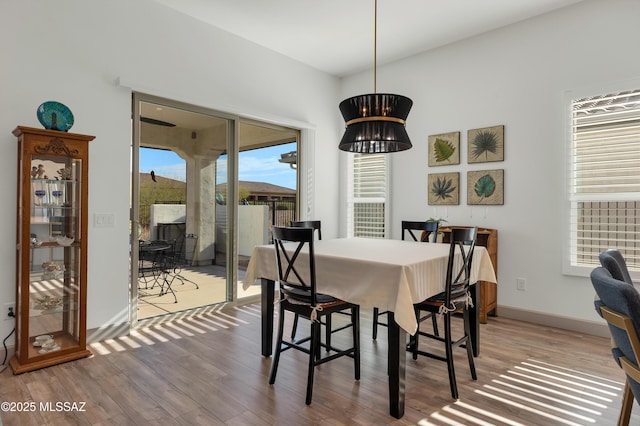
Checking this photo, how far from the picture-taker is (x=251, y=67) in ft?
15.3

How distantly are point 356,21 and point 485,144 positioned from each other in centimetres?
197

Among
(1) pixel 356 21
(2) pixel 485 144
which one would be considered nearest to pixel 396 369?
(2) pixel 485 144

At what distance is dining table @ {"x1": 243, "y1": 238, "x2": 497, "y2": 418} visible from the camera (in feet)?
7.12

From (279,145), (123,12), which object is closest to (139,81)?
(123,12)

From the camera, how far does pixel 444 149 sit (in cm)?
466

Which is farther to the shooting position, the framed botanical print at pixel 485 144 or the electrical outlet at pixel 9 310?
the framed botanical print at pixel 485 144

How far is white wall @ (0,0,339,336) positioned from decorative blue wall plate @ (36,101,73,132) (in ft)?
0.76

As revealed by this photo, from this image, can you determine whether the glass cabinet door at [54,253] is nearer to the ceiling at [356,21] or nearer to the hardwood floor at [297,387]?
the hardwood floor at [297,387]

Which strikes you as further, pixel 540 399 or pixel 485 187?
pixel 485 187

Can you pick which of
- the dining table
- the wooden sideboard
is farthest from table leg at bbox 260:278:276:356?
the wooden sideboard

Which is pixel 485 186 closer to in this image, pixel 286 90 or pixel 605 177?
pixel 605 177

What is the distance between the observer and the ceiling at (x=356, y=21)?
373cm

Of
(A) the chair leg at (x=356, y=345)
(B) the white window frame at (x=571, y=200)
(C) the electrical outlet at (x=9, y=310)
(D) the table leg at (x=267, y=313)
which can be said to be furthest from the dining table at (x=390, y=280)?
(C) the electrical outlet at (x=9, y=310)

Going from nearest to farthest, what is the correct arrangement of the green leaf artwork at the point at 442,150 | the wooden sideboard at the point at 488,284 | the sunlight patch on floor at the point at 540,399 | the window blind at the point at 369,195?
the sunlight patch on floor at the point at 540,399 → the wooden sideboard at the point at 488,284 → the green leaf artwork at the point at 442,150 → the window blind at the point at 369,195
